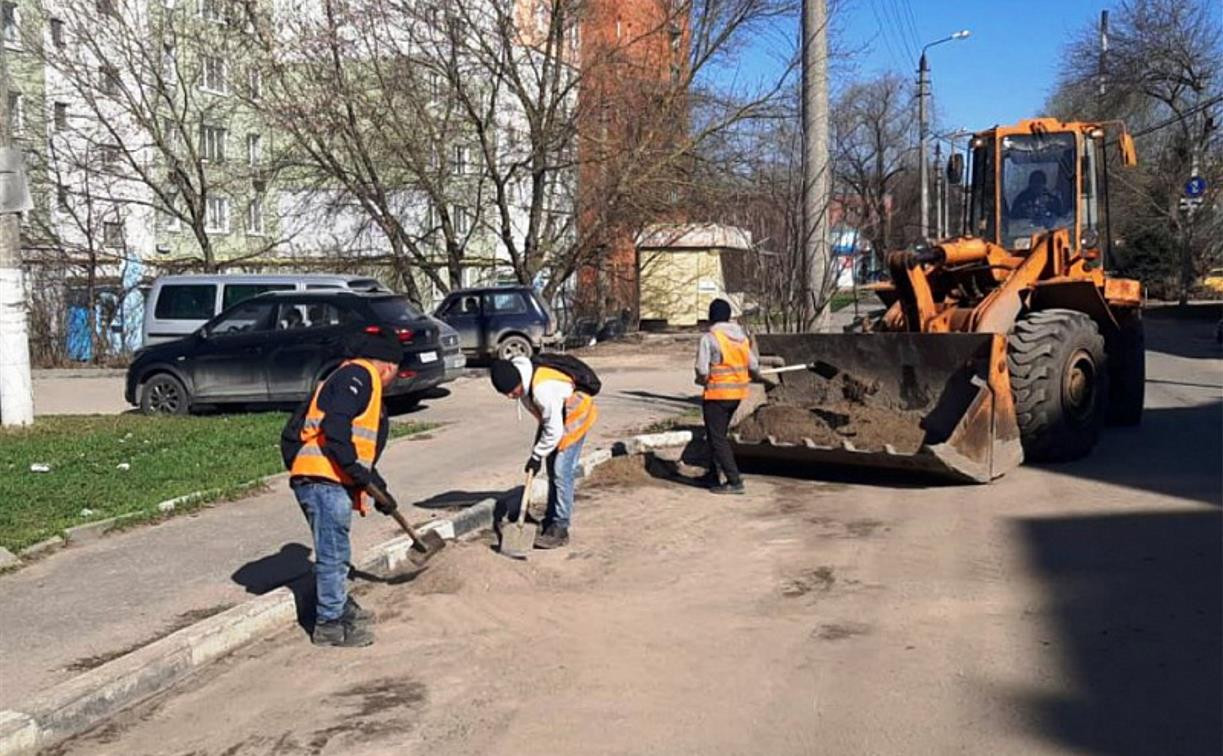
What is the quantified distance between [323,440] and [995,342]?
5.98 meters

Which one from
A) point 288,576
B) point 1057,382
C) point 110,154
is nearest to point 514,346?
point 1057,382

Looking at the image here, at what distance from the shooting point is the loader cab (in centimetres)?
1216

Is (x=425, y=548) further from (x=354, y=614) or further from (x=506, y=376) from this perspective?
(x=506, y=376)

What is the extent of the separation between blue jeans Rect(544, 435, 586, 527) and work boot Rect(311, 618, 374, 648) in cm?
204

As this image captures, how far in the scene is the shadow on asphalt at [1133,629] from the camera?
4.58m

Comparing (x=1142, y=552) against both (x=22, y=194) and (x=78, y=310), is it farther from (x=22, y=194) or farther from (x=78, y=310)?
(x=78, y=310)

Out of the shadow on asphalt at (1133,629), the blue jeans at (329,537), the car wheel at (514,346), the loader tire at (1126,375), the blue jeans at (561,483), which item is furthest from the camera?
the car wheel at (514,346)

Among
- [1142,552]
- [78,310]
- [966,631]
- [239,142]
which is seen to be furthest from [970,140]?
[239,142]

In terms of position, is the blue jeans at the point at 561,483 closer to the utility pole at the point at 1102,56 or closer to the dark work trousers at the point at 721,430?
the dark work trousers at the point at 721,430

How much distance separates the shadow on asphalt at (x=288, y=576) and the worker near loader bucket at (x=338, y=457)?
45 cm

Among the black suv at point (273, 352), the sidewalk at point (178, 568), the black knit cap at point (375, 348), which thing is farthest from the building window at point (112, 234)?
the black knit cap at point (375, 348)

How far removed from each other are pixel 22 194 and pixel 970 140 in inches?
431

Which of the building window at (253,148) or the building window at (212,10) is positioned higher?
the building window at (212,10)

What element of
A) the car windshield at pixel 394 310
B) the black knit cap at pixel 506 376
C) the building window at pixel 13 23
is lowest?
the black knit cap at pixel 506 376
